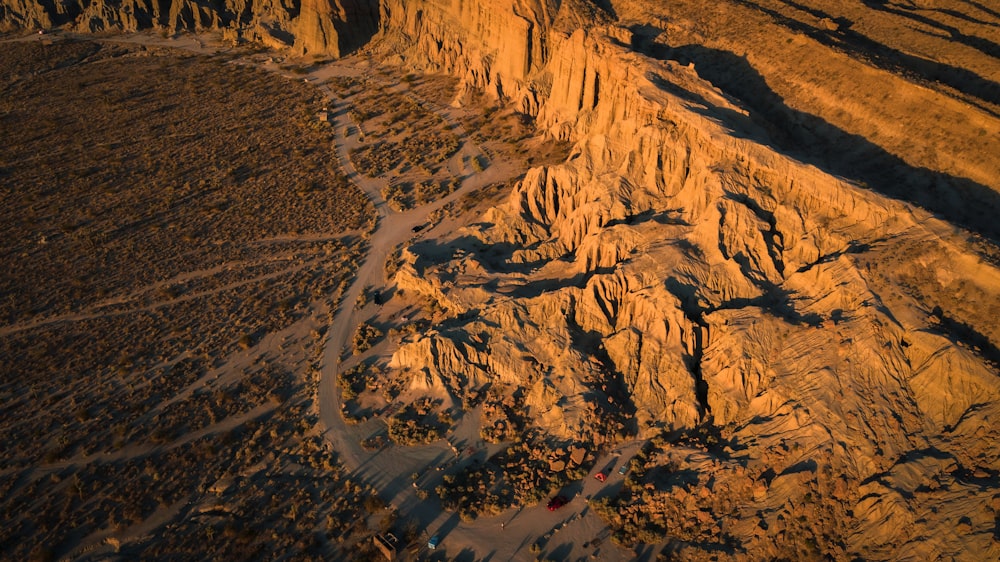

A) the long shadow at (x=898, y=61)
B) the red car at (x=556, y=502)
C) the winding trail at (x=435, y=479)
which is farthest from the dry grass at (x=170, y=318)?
the long shadow at (x=898, y=61)

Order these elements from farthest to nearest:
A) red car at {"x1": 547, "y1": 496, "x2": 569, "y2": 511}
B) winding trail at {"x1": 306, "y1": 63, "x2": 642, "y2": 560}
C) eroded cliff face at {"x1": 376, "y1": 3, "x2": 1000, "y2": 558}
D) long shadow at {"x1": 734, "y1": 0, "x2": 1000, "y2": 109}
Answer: long shadow at {"x1": 734, "y1": 0, "x2": 1000, "y2": 109}
red car at {"x1": 547, "y1": 496, "x2": 569, "y2": 511}
winding trail at {"x1": 306, "y1": 63, "x2": 642, "y2": 560}
eroded cliff face at {"x1": 376, "y1": 3, "x2": 1000, "y2": 558}

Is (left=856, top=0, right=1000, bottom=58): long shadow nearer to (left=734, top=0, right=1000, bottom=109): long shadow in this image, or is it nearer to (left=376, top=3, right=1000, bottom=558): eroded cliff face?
(left=734, top=0, right=1000, bottom=109): long shadow

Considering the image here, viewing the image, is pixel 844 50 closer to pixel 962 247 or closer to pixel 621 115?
pixel 621 115

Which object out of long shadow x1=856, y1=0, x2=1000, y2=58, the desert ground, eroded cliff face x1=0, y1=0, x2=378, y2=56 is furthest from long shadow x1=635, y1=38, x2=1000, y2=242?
eroded cliff face x1=0, y1=0, x2=378, y2=56

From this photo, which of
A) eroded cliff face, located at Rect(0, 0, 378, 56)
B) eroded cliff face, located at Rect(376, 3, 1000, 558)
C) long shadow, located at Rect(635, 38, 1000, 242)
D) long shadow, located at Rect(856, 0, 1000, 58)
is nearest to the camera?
eroded cliff face, located at Rect(376, 3, 1000, 558)

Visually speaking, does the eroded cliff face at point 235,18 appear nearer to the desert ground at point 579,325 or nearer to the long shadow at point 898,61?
the desert ground at point 579,325
